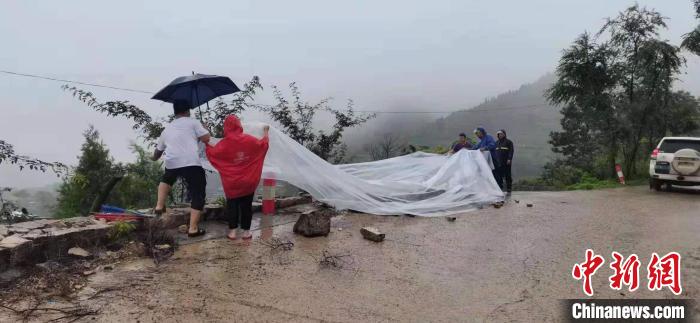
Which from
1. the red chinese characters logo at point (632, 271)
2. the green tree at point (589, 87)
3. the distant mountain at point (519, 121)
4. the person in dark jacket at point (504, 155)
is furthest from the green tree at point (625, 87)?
the distant mountain at point (519, 121)

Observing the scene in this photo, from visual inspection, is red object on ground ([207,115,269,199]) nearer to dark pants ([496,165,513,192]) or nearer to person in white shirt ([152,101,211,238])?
person in white shirt ([152,101,211,238])

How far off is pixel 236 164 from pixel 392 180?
353 cm

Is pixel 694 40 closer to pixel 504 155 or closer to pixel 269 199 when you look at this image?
pixel 504 155

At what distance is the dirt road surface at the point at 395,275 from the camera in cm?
339

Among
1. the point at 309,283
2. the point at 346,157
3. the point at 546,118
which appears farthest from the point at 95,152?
the point at 546,118

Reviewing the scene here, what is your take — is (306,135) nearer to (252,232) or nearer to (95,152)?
(252,232)

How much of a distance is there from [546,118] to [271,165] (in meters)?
68.7

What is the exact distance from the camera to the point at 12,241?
3.91 metres

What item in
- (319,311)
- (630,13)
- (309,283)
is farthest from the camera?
(630,13)

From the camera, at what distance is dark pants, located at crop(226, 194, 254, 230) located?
5258 mm

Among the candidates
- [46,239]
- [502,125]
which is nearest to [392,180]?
[46,239]

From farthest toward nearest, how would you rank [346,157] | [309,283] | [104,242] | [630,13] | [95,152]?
[95,152] < [630,13] < [346,157] < [104,242] < [309,283]

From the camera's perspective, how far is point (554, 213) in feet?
25.9

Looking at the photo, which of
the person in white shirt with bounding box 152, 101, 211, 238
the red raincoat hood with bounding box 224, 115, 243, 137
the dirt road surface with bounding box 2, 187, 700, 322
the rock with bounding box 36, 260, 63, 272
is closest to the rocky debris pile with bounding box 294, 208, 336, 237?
the dirt road surface with bounding box 2, 187, 700, 322
